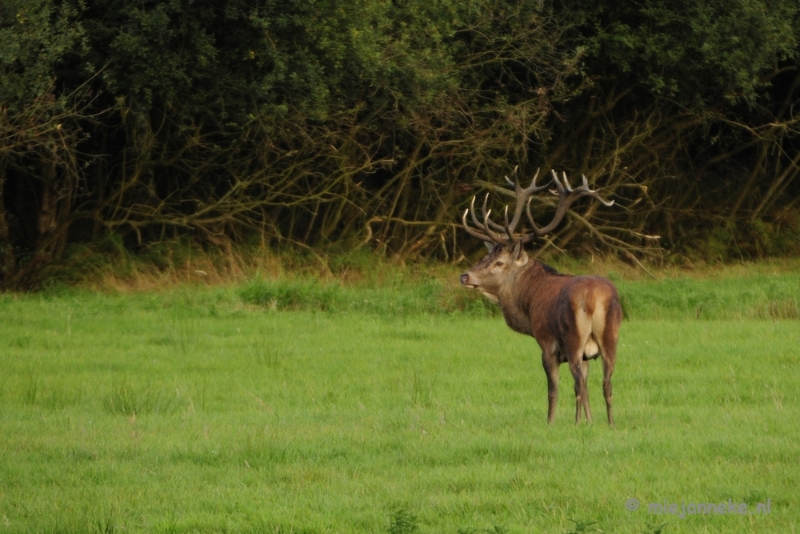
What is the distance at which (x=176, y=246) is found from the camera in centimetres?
1941

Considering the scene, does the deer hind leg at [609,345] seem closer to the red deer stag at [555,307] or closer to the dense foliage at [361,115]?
the red deer stag at [555,307]

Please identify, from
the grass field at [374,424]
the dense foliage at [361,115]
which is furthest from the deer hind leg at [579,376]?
the dense foliage at [361,115]

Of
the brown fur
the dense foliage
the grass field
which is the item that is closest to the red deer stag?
the brown fur

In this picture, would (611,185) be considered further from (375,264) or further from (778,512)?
(778,512)

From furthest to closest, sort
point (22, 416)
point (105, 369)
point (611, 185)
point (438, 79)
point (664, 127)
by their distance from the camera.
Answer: point (664, 127)
point (611, 185)
point (438, 79)
point (105, 369)
point (22, 416)

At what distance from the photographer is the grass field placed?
6188mm

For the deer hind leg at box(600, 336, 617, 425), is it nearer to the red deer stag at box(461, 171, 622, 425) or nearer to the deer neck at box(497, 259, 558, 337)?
the red deer stag at box(461, 171, 622, 425)

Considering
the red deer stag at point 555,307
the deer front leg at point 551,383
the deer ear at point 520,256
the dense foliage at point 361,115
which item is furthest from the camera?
the dense foliage at point 361,115

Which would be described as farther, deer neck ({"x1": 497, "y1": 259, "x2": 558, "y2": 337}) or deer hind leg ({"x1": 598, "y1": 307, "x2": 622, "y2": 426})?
deer neck ({"x1": 497, "y1": 259, "x2": 558, "y2": 337})

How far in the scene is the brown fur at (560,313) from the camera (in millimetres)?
8133

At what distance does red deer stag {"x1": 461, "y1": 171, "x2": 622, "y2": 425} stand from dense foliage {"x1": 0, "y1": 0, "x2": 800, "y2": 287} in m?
8.14

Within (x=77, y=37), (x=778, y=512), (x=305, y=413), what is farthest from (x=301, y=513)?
(x=77, y=37)

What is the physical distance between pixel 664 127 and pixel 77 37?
39.9 ft

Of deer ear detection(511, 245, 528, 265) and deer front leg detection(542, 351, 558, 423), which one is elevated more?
deer ear detection(511, 245, 528, 265)
